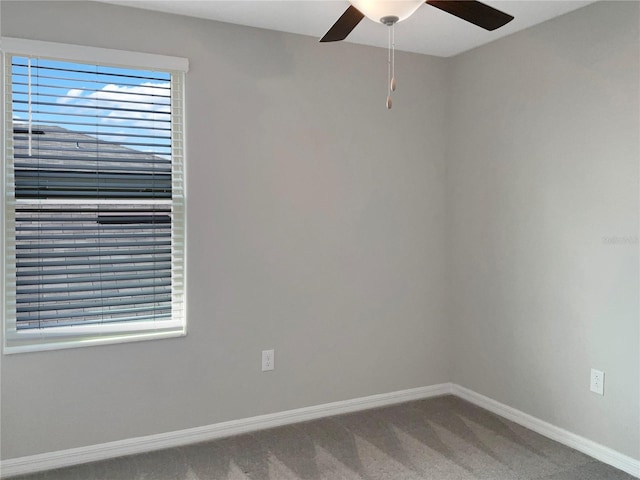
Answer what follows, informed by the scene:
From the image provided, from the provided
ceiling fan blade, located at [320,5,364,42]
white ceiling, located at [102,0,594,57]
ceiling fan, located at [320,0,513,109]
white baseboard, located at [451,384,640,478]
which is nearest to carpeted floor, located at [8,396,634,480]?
white baseboard, located at [451,384,640,478]

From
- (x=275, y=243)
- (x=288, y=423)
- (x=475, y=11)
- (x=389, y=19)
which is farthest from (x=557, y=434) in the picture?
(x=389, y=19)

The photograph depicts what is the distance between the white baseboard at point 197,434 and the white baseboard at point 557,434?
0.85ft

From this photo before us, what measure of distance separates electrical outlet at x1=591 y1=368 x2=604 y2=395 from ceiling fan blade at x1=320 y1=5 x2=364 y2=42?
2093 mm

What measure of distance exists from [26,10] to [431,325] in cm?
296

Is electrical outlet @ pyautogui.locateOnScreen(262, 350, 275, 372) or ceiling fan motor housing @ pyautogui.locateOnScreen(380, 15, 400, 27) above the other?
ceiling fan motor housing @ pyautogui.locateOnScreen(380, 15, 400, 27)

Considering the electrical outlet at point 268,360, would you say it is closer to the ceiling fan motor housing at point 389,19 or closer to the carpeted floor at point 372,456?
the carpeted floor at point 372,456

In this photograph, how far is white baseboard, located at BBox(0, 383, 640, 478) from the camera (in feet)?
8.59

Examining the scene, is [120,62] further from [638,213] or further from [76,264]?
[638,213]

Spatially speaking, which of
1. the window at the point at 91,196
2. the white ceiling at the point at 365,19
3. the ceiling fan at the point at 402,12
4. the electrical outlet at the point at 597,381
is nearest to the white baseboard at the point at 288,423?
the electrical outlet at the point at 597,381

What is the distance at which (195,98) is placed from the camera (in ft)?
9.50

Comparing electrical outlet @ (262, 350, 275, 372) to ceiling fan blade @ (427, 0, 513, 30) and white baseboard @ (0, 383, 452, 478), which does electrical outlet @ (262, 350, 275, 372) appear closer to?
white baseboard @ (0, 383, 452, 478)

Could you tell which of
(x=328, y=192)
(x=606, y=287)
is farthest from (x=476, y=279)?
(x=328, y=192)

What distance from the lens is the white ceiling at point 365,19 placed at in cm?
269

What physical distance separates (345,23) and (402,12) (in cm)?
43
